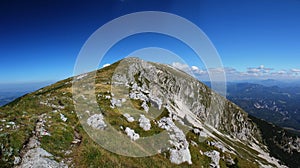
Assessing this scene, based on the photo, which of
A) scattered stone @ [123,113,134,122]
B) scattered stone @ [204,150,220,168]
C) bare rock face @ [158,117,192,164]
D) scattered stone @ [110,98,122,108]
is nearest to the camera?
bare rock face @ [158,117,192,164]

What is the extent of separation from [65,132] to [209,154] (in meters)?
32.9

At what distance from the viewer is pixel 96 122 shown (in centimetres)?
3362

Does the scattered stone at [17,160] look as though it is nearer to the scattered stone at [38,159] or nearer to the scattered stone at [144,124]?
the scattered stone at [38,159]

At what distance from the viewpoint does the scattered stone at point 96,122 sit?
32691 millimetres

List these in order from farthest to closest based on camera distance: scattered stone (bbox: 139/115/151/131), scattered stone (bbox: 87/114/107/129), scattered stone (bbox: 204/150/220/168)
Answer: scattered stone (bbox: 204/150/220/168)
scattered stone (bbox: 139/115/151/131)
scattered stone (bbox: 87/114/107/129)

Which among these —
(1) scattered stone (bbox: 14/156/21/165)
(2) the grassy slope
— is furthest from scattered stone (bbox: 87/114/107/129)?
(1) scattered stone (bbox: 14/156/21/165)

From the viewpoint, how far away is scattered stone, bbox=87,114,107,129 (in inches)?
1287

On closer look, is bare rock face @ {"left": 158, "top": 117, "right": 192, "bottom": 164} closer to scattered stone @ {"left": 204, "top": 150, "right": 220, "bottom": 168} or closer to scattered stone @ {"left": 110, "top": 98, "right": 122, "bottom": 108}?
scattered stone @ {"left": 204, "top": 150, "right": 220, "bottom": 168}

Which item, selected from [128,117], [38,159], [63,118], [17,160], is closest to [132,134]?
[128,117]

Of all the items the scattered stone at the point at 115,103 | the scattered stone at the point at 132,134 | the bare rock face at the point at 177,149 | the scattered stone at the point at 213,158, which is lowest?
the scattered stone at the point at 213,158

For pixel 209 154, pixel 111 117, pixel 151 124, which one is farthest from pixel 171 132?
pixel 111 117

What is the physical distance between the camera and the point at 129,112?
4722 centimetres

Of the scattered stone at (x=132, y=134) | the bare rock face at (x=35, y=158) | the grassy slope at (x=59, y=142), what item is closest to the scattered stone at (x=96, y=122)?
the grassy slope at (x=59, y=142)

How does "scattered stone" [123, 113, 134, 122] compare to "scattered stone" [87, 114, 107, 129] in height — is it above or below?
below
